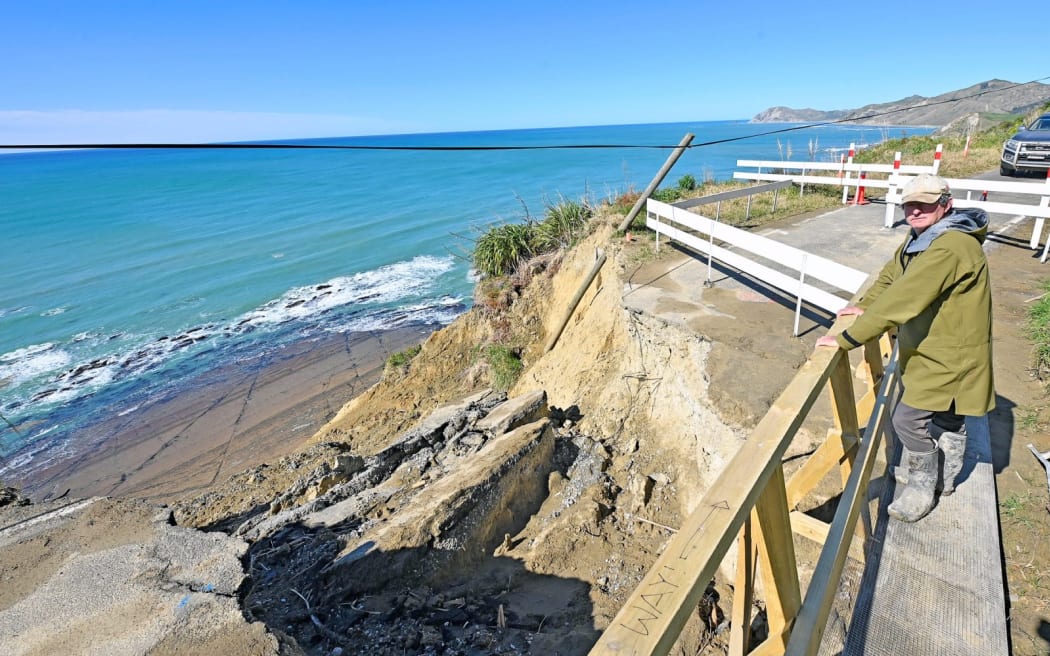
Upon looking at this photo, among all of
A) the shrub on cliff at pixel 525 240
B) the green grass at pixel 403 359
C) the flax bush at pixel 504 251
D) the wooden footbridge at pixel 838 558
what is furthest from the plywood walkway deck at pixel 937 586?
the flax bush at pixel 504 251

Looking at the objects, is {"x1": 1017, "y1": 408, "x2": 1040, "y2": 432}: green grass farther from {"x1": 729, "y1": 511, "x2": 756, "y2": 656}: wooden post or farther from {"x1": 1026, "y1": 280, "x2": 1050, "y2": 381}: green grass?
{"x1": 729, "y1": 511, "x2": 756, "y2": 656}: wooden post

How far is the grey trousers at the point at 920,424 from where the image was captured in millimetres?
3031

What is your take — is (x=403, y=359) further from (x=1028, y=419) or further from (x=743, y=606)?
(x=743, y=606)

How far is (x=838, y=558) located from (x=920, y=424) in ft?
4.54

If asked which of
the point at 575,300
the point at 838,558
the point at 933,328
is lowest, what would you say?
the point at 575,300

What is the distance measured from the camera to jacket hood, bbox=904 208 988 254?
2.58 m

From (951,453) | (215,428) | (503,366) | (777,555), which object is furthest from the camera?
(215,428)

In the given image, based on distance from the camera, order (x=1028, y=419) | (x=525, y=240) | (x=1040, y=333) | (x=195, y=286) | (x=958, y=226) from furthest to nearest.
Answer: (x=195, y=286) < (x=525, y=240) < (x=1040, y=333) < (x=1028, y=419) < (x=958, y=226)

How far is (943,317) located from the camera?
2713mm

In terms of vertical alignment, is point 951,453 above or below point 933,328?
below

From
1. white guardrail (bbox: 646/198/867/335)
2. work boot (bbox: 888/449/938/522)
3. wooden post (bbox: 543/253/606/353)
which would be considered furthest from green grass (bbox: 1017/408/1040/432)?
wooden post (bbox: 543/253/606/353)

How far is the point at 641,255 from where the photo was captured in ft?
32.3

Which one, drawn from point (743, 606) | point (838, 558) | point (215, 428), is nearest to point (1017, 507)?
point (838, 558)

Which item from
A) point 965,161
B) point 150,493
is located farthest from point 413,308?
point 965,161
